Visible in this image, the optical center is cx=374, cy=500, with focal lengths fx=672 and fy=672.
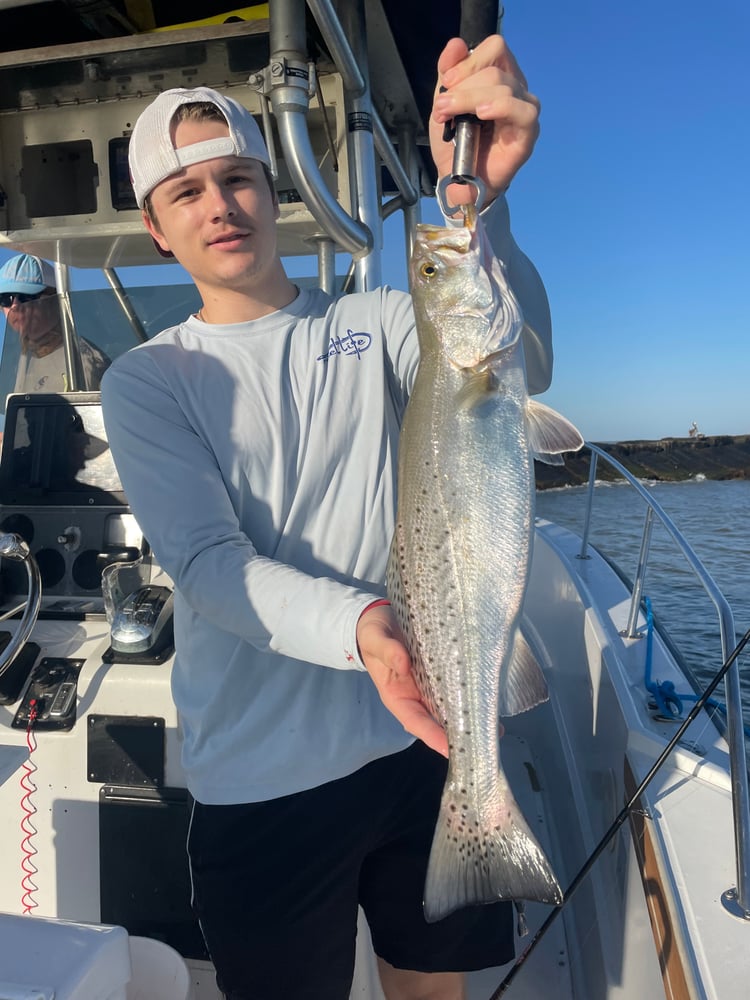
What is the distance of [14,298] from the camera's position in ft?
15.6

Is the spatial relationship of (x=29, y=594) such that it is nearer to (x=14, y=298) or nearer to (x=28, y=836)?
(x=28, y=836)

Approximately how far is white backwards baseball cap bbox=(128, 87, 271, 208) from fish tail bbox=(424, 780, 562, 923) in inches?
67.1

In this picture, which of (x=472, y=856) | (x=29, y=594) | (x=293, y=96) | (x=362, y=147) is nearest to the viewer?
(x=472, y=856)

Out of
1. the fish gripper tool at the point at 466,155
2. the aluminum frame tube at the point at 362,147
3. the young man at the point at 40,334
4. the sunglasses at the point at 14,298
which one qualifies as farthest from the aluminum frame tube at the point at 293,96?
the sunglasses at the point at 14,298

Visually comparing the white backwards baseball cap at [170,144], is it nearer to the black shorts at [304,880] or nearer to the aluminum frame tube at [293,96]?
the aluminum frame tube at [293,96]

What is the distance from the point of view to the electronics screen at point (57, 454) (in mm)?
3834

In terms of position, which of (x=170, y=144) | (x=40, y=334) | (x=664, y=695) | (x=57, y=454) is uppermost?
(x=170, y=144)

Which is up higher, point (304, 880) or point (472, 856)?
point (472, 856)

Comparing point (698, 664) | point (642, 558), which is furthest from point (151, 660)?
point (698, 664)

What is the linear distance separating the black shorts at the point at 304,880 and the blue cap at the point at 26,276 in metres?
4.17

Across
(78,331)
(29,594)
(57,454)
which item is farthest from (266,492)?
(78,331)

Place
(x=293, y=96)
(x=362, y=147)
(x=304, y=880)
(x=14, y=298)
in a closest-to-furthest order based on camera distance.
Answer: (x=304, y=880) < (x=293, y=96) < (x=362, y=147) < (x=14, y=298)

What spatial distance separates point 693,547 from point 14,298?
5180mm

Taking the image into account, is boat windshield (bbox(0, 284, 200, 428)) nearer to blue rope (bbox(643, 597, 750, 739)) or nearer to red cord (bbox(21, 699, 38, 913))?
red cord (bbox(21, 699, 38, 913))
